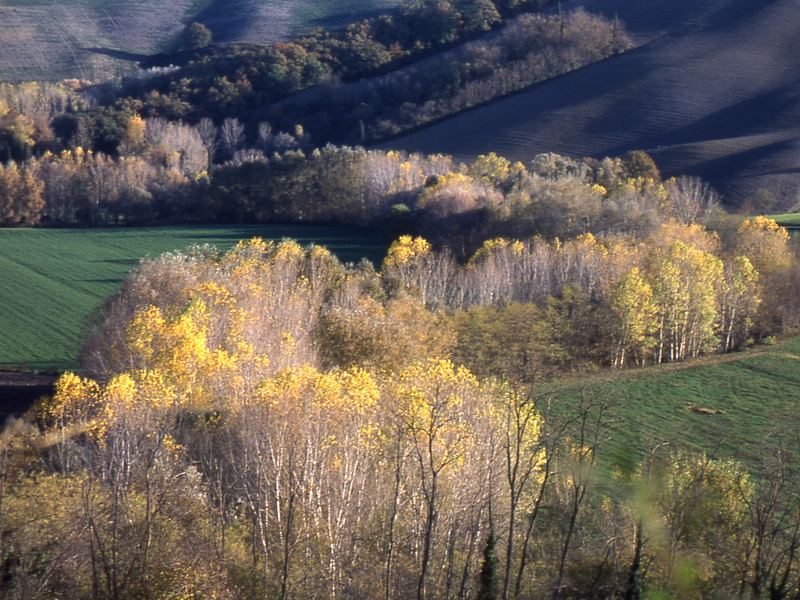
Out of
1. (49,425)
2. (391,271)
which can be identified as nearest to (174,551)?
(49,425)

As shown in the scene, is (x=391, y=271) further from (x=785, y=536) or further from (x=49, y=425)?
(x=785, y=536)

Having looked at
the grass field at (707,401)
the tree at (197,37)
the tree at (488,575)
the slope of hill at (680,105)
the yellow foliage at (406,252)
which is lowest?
the grass field at (707,401)

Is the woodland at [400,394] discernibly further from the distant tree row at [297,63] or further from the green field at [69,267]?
the distant tree row at [297,63]

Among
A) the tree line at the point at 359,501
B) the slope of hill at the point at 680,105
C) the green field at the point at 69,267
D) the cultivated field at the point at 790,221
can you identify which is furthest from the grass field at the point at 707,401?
the slope of hill at the point at 680,105

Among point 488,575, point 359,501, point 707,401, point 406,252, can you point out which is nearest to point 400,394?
point 359,501

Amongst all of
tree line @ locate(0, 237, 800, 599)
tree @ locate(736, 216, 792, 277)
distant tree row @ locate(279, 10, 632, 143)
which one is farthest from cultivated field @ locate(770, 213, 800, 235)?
distant tree row @ locate(279, 10, 632, 143)

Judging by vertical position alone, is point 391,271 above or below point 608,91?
below

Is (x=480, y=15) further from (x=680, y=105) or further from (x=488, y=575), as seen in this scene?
(x=488, y=575)
